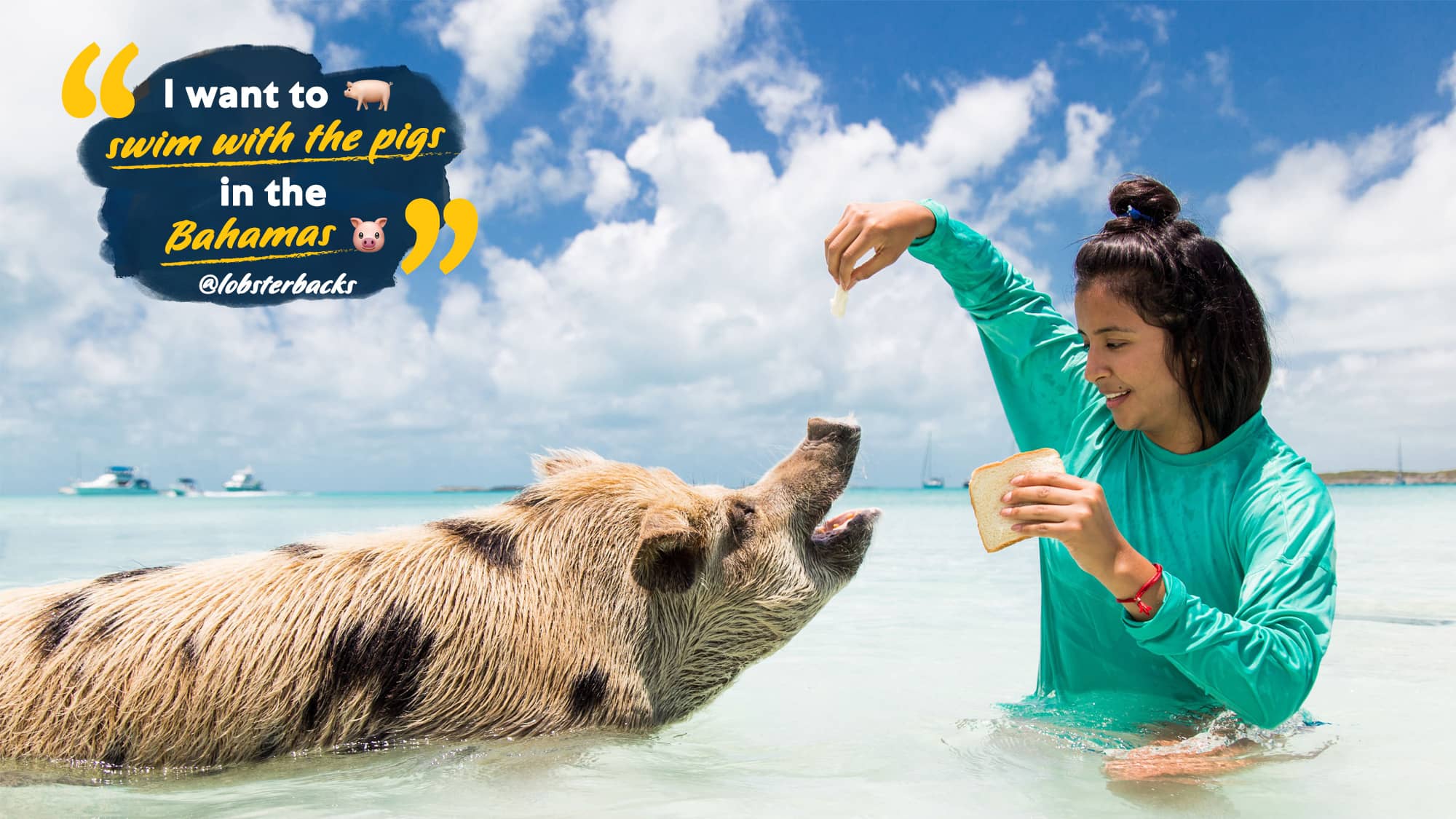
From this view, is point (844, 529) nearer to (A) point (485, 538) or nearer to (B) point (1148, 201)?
(A) point (485, 538)

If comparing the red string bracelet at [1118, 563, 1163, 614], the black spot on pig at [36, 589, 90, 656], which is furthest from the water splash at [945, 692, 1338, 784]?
the black spot on pig at [36, 589, 90, 656]

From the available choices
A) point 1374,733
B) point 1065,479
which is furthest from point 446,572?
point 1374,733

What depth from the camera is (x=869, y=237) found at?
3559 mm

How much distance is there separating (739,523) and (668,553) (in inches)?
19.8

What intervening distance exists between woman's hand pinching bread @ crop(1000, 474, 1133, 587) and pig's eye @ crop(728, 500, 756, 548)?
1790 mm

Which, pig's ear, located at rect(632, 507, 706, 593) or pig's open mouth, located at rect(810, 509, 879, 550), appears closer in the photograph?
pig's ear, located at rect(632, 507, 706, 593)

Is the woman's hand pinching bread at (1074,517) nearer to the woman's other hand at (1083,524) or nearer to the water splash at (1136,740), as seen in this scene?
the woman's other hand at (1083,524)

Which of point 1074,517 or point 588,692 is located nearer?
point 1074,517

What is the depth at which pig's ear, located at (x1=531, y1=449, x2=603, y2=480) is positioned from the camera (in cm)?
430

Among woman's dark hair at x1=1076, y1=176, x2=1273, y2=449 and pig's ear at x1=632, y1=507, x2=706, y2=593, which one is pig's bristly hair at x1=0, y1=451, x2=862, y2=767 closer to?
Result: pig's ear at x1=632, y1=507, x2=706, y2=593

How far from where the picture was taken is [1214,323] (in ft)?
10.7

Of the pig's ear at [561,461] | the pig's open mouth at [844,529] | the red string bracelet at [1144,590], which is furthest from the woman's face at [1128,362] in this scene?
the pig's ear at [561,461]

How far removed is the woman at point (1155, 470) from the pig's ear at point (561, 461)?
4.79 feet

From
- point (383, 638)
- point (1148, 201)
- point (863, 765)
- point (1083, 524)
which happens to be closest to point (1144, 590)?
point (1083, 524)
